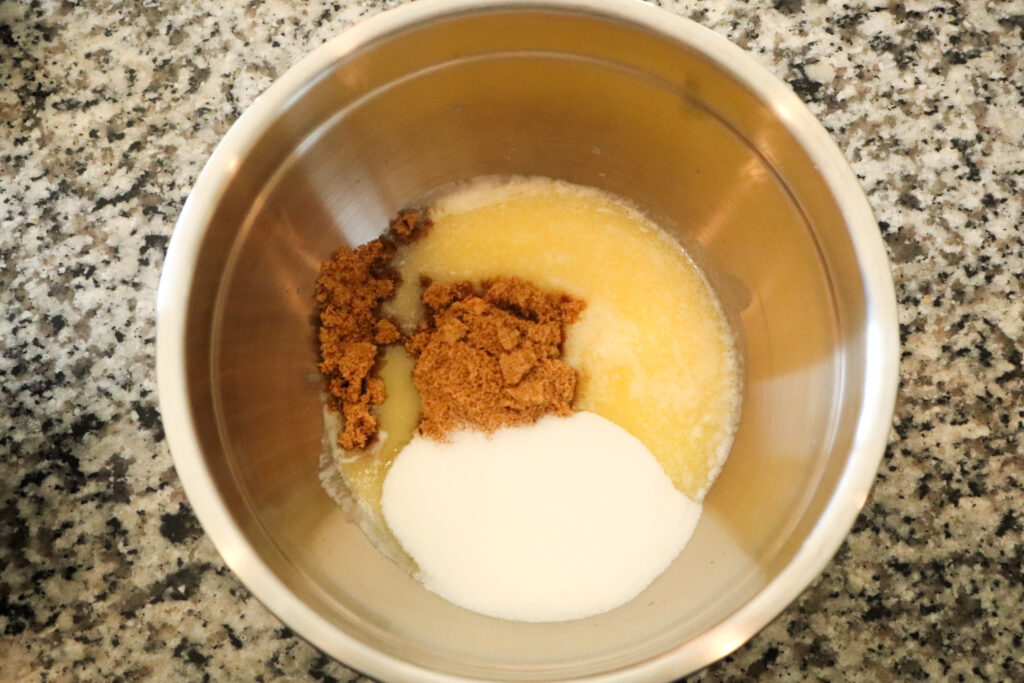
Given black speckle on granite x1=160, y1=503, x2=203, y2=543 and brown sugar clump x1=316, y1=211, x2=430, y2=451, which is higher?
brown sugar clump x1=316, y1=211, x2=430, y2=451

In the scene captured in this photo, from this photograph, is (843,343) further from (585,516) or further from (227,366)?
(227,366)

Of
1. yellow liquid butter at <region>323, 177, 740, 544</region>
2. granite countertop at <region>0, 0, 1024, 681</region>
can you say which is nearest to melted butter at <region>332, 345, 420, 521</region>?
yellow liquid butter at <region>323, 177, 740, 544</region>

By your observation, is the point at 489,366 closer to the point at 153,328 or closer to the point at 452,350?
the point at 452,350

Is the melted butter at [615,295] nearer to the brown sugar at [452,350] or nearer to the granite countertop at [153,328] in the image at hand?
the brown sugar at [452,350]

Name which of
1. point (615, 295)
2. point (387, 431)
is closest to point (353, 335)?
point (387, 431)

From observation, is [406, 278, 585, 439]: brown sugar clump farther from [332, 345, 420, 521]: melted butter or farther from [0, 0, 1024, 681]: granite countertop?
[0, 0, 1024, 681]: granite countertop

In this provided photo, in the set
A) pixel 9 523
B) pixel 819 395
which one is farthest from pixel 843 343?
pixel 9 523
